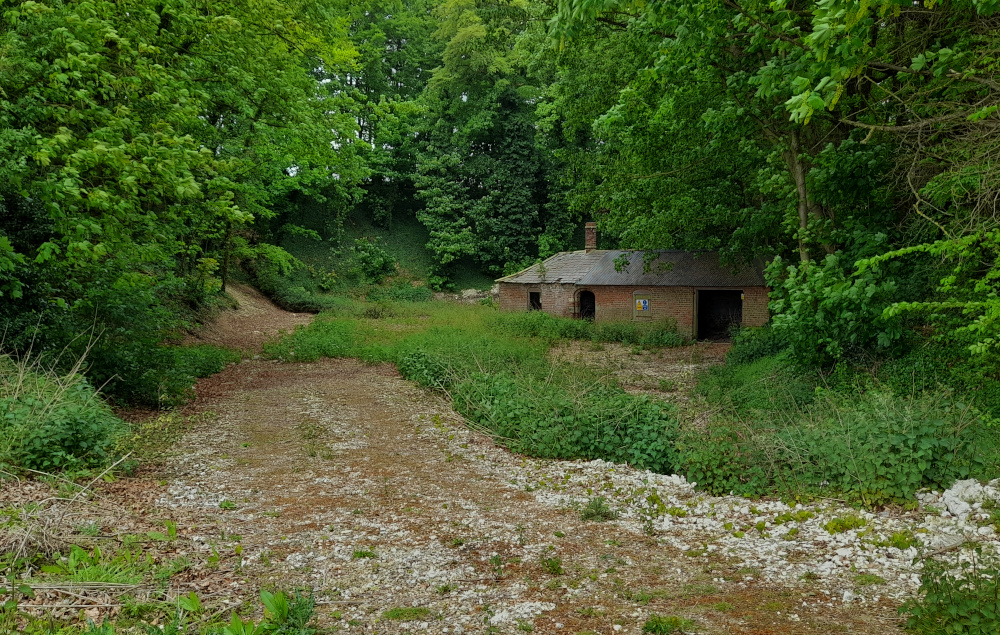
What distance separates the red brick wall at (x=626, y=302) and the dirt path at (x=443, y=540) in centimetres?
1788

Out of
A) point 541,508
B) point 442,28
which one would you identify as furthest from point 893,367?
point 442,28

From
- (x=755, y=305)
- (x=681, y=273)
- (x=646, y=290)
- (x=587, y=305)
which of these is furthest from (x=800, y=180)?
(x=587, y=305)

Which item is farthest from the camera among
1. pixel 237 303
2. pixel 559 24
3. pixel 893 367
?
pixel 237 303

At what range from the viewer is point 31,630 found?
3.56 meters

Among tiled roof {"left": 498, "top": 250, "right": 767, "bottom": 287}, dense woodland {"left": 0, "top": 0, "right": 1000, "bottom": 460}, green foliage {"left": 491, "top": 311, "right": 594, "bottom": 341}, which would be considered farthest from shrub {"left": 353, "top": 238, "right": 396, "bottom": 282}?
dense woodland {"left": 0, "top": 0, "right": 1000, "bottom": 460}

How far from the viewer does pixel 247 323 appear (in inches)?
976

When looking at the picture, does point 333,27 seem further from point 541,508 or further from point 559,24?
point 541,508

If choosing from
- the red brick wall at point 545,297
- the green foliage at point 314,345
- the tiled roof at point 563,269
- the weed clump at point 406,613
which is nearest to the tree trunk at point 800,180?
the weed clump at point 406,613

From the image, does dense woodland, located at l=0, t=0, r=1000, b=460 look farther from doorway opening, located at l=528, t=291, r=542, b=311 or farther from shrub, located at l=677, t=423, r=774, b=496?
doorway opening, located at l=528, t=291, r=542, b=311

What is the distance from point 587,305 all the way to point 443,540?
26.1 meters

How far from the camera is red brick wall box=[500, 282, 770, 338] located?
79.4ft

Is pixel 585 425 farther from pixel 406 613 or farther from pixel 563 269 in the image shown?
pixel 563 269

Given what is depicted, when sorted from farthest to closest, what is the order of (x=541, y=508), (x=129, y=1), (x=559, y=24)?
(x=129, y=1), (x=541, y=508), (x=559, y=24)

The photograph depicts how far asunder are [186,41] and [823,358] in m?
13.0
